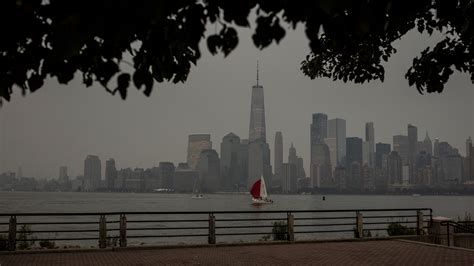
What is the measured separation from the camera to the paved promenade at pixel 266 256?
541 inches

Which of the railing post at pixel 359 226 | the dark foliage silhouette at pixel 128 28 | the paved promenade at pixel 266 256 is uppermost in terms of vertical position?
the dark foliage silhouette at pixel 128 28

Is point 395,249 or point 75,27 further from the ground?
point 75,27

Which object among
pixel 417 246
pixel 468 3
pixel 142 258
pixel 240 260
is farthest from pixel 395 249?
pixel 468 3

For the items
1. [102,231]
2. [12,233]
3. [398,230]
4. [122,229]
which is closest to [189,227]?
[122,229]

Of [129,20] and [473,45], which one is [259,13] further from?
[473,45]

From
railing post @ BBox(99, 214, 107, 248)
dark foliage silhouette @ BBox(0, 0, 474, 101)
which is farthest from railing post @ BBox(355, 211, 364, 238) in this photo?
dark foliage silhouette @ BBox(0, 0, 474, 101)

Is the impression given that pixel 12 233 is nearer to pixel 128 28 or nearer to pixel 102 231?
pixel 102 231

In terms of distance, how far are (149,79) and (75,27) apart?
83 centimetres

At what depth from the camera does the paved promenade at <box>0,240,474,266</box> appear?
13750 mm

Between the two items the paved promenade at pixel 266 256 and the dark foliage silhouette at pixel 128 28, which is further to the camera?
the paved promenade at pixel 266 256

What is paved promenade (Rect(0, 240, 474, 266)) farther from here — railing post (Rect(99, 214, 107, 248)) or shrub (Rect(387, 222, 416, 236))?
shrub (Rect(387, 222, 416, 236))

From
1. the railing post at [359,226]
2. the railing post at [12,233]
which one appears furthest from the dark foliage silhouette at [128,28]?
the railing post at [359,226]

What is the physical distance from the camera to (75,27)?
106 inches

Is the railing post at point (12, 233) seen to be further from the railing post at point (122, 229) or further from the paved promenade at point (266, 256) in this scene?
the railing post at point (122, 229)
